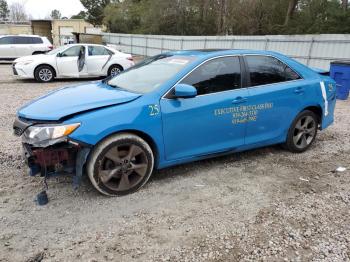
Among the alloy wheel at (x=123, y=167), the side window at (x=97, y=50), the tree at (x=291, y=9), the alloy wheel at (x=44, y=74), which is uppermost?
the tree at (x=291, y=9)

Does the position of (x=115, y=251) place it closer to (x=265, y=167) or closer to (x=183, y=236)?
(x=183, y=236)

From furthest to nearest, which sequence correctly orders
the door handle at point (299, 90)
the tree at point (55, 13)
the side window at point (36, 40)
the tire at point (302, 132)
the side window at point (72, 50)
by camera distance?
the tree at point (55, 13), the side window at point (36, 40), the side window at point (72, 50), the tire at point (302, 132), the door handle at point (299, 90)

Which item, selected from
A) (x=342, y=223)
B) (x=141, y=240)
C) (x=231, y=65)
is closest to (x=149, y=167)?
(x=141, y=240)

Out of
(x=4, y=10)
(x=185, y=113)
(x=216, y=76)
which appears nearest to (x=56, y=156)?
(x=185, y=113)

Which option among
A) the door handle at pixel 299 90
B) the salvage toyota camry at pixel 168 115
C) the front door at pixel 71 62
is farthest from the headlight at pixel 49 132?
the front door at pixel 71 62

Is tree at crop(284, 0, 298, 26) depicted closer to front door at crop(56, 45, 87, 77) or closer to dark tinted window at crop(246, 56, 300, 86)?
front door at crop(56, 45, 87, 77)

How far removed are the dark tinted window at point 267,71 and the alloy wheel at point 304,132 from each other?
0.68 m

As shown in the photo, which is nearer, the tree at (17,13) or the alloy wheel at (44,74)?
the alloy wheel at (44,74)

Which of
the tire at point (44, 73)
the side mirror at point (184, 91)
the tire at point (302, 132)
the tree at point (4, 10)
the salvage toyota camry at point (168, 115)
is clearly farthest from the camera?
the tree at point (4, 10)

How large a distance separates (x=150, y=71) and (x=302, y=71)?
230cm

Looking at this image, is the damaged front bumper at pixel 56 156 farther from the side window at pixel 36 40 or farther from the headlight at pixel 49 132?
the side window at pixel 36 40

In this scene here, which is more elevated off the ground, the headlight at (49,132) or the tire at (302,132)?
the headlight at (49,132)

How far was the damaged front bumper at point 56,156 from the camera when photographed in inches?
135

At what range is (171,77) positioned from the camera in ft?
13.5
